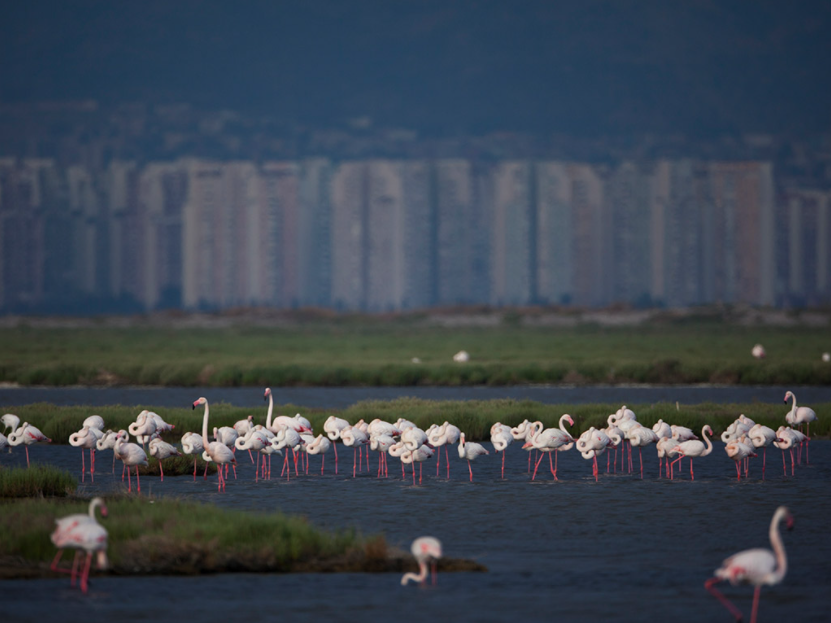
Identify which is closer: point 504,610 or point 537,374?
point 504,610

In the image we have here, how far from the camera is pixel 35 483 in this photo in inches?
825

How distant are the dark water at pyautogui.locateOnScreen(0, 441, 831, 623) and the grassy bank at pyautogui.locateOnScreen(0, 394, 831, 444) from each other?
8.82ft

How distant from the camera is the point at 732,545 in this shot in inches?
722

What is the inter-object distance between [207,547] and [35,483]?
5.67m

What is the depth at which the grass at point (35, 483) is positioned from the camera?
68.3 ft

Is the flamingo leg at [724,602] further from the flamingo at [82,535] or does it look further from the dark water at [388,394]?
the dark water at [388,394]

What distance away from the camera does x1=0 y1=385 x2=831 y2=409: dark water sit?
137ft

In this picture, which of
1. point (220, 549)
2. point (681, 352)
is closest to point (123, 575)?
point (220, 549)

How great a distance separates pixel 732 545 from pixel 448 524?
4.00 metres

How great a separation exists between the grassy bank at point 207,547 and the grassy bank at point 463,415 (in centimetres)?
1324

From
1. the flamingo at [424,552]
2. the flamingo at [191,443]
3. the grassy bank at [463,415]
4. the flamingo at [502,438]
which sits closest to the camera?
the flamingo at [424,552]

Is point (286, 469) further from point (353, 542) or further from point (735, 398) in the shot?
point (735, 398)

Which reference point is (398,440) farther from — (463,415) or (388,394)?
(388,394)

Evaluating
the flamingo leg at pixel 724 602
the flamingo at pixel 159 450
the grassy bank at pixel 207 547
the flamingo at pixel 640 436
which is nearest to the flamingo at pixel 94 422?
the flamingo at pixel 159 450
